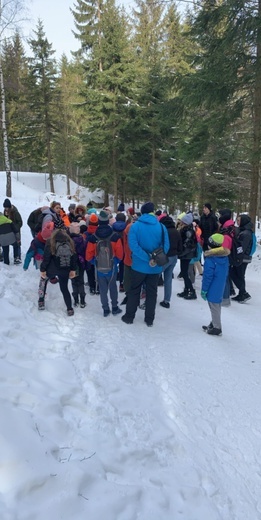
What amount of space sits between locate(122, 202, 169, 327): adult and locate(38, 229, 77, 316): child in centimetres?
116

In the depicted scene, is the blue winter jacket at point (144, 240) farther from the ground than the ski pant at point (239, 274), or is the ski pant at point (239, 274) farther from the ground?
the blue winter jacket at point (144, 240)

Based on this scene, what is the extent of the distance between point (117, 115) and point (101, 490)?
74.8ft

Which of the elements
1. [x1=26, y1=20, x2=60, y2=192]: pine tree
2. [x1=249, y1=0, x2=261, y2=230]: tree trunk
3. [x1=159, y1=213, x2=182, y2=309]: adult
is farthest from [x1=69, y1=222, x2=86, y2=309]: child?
[x1=26, y1=20, x2=60, y2=192]: pine tree

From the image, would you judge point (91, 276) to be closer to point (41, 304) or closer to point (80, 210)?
point (41, 304)

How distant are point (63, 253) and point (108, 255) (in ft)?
2.78

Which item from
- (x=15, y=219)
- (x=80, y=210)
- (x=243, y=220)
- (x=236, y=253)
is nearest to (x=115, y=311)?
(x=236, y=253)

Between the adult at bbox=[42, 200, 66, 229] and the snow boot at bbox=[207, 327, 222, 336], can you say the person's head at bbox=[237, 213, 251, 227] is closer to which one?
the snow boot at bbox=[207, 327, 222, 336]

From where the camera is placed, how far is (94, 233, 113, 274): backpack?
5.84 meters

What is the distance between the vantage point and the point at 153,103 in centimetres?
2195

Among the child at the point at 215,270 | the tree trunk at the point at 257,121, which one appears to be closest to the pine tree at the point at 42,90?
the tree trunk at the point at 257,121

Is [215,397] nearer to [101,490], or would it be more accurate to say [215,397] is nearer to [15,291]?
[101,490]

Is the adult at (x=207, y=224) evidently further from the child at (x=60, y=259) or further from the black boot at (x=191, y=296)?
the child at (x=60, y=259)

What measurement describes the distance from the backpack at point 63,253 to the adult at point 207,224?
5.03m

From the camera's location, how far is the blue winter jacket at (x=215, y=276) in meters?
5.49
